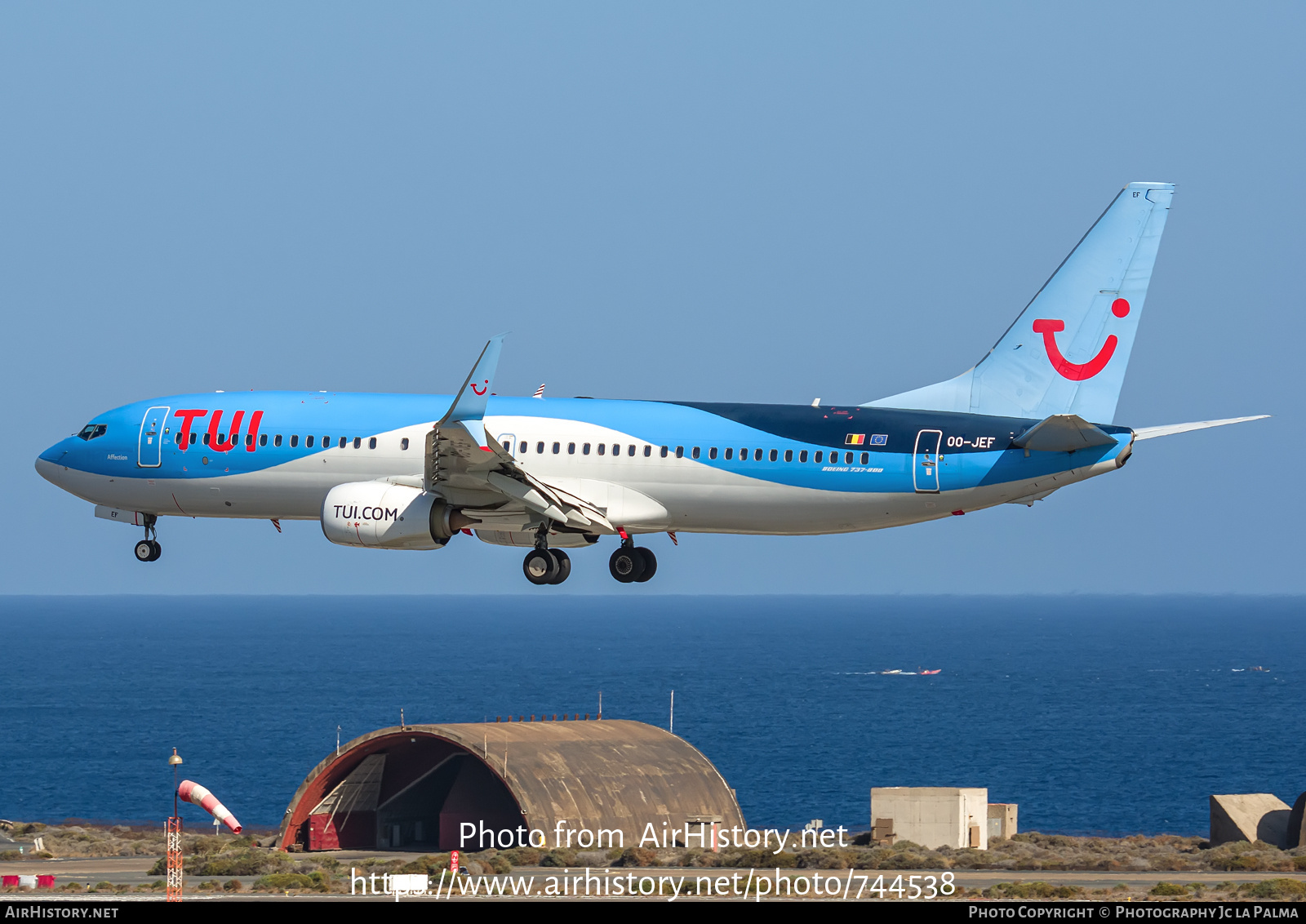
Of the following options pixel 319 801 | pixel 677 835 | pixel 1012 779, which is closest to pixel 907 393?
pixel 677 835

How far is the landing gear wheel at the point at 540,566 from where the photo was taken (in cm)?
5019

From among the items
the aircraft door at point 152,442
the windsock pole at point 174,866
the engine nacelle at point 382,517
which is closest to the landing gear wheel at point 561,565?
the engine nacelle at point 382,517

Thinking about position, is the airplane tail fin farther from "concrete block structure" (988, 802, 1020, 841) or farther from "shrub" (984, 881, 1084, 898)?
"concrete block structure" (988, 802, 1020, 841)

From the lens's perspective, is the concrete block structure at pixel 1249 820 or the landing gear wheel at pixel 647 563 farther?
the concrete block structure at pixel 1249 820

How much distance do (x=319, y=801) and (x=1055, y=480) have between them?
53.7 m

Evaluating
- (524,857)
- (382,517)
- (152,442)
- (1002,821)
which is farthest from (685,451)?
(1002,821)

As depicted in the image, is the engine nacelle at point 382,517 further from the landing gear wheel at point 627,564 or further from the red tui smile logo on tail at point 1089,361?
the red tui smile logo on tail at point 1089,361

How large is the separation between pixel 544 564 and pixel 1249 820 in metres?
58.3

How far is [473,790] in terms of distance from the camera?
89062 millimetres

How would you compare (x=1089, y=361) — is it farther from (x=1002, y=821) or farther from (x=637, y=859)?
(x=1002, y=821)

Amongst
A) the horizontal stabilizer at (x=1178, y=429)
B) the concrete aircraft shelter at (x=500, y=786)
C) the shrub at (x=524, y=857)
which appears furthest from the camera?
the concrete aircraft shelter at (x=500, y=786)

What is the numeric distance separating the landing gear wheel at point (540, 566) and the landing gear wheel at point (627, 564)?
194cm

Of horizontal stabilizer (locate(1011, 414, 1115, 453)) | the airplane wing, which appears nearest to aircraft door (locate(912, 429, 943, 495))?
horizontal stabilizer (locate(1011, 414, 1115, 453))
